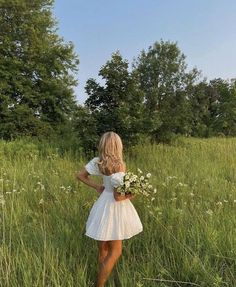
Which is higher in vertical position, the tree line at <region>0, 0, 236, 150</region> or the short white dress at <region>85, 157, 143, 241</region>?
the tree line at <region>0, 0, 236, 150</region>

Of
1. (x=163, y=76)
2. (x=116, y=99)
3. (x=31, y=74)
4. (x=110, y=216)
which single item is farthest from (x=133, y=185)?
(x=163, y=76)

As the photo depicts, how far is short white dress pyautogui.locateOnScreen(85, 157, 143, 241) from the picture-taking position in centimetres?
375

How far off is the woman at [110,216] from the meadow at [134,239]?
187 mm

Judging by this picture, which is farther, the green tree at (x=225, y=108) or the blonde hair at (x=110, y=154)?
the green tree at (x=225, y=108)

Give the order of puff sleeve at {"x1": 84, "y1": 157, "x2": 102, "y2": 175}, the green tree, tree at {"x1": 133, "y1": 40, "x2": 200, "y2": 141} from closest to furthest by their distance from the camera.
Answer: puff sleeve at {"x1": 84, "y1": 157, "x2": 102, "y2": 175}
tree at {"x1": 133, "y1": 40, "x2": 200, "y2": 141}
the green tree

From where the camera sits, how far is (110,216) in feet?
12.4

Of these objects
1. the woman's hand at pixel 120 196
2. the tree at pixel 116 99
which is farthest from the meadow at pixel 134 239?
the tree at pixel 116 99

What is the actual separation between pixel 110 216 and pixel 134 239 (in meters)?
0.83

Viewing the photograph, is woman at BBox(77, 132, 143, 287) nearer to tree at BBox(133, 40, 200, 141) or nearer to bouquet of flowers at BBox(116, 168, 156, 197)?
bouquet of flowers at BBox(116, 168, 156, 197)

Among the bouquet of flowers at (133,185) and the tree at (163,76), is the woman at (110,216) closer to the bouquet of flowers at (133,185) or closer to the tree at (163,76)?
the bouquet of flowers at (133,185)

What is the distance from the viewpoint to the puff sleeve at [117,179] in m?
3.71

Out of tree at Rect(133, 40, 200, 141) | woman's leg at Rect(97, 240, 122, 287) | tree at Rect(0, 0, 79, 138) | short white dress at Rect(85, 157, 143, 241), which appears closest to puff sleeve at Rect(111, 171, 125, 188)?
short white dress at Rect(85, 157, 143, 241)

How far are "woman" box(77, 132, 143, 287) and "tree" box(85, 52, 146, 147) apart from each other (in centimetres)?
717

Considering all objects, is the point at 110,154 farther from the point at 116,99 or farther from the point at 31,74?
the point at 31,74
